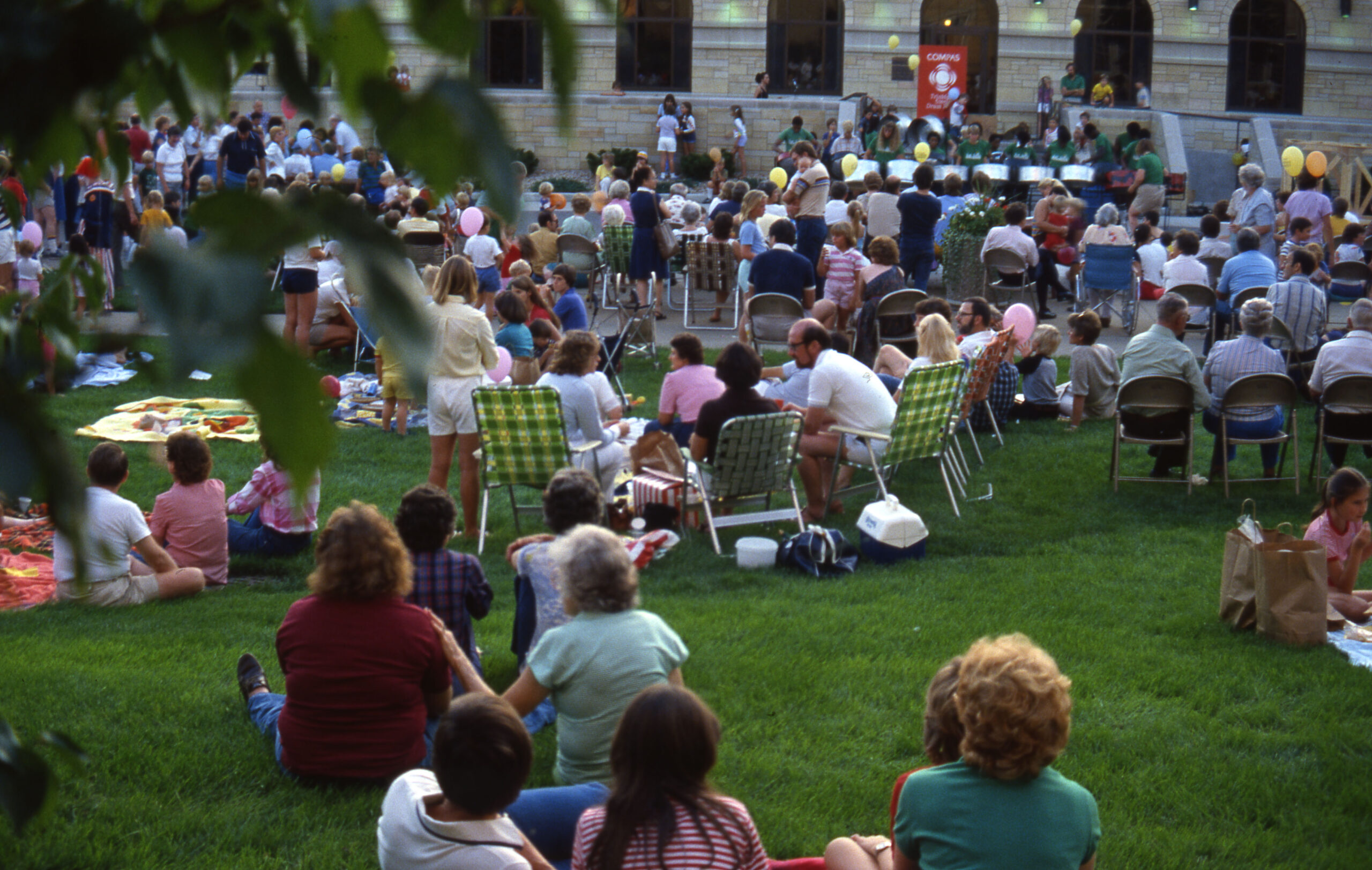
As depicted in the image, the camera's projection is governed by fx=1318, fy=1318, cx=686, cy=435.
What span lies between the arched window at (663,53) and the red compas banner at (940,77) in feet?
20.0

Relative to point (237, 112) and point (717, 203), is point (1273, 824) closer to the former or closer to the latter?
point (717, 203)

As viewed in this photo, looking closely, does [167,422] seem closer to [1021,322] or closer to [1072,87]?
[1021,322]

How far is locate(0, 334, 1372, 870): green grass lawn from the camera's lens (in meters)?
4.33

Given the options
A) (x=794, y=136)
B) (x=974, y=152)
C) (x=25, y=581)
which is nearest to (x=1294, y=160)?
(x=974, y=152)

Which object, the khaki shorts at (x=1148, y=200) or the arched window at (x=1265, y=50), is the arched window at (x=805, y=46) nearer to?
the arched window at (x=1265, y=50)

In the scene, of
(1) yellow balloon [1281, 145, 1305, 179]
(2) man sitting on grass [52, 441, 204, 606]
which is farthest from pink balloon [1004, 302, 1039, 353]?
(1) yellow balloon [1281, 145, 1305, 179]

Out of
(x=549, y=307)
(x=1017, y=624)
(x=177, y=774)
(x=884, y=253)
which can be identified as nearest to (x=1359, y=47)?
(x=884, y=253)

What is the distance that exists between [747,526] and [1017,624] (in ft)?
7.66

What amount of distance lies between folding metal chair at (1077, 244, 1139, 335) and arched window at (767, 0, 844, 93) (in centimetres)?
1794

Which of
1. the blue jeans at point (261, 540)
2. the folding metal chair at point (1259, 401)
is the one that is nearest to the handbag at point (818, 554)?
the blue jeans at point (261, 540)

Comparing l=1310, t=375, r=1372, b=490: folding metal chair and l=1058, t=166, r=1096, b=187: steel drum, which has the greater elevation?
l=1058, t=166, r=1096, b=187: steel drum

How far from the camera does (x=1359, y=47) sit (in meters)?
32.1

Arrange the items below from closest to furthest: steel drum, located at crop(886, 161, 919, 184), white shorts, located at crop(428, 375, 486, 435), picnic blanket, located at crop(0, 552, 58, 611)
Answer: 1. picnic blanket, located at crop(0, 552, 58, 611)
2. white shorts, located at crop(428, 375, 486, 435)
3. steel drum, located at crop(886, 161, 919, 184)

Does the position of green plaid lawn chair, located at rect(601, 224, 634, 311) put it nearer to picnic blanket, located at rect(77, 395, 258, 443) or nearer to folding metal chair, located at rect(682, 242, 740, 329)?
folding metal chair, located at rect(682, 242, 740, 329)
